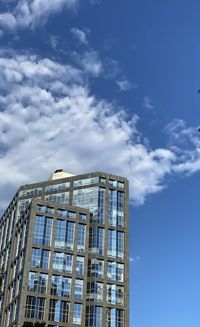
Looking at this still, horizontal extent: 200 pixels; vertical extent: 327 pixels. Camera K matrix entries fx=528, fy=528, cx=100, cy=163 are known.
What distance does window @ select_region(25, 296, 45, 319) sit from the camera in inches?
5330

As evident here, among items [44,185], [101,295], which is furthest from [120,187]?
[101,295]

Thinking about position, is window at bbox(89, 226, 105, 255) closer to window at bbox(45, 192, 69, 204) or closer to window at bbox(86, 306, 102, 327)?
window at bbox(45, 192, 69, 204)

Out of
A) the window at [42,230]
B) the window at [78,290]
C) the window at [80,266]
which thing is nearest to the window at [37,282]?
the window at [78,290]

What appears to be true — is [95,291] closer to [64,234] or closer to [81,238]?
[81,238]

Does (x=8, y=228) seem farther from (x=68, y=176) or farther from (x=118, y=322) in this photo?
(x=118, y=322)

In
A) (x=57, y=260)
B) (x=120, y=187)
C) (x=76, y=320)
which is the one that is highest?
(x=120, y=187)

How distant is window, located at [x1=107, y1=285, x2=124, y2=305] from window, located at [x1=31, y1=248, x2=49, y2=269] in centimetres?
1877

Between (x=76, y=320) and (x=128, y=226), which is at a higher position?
(x=128, y=226)

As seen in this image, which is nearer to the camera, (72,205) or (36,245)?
(36,245)

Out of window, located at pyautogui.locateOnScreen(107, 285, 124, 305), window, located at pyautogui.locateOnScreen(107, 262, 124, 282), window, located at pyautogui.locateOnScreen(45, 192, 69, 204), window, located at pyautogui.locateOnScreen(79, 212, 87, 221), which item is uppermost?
window, located at pyautogui.locateOnScreen(45, 192, 69, 204)

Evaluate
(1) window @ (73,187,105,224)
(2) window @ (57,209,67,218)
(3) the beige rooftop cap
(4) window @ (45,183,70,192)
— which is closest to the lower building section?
(2) window @ (57,209,67,218)

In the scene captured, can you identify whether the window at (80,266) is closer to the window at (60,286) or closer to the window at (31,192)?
the window at (60,286)

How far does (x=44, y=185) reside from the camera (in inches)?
6673

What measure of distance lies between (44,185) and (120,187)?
24.6 metres
